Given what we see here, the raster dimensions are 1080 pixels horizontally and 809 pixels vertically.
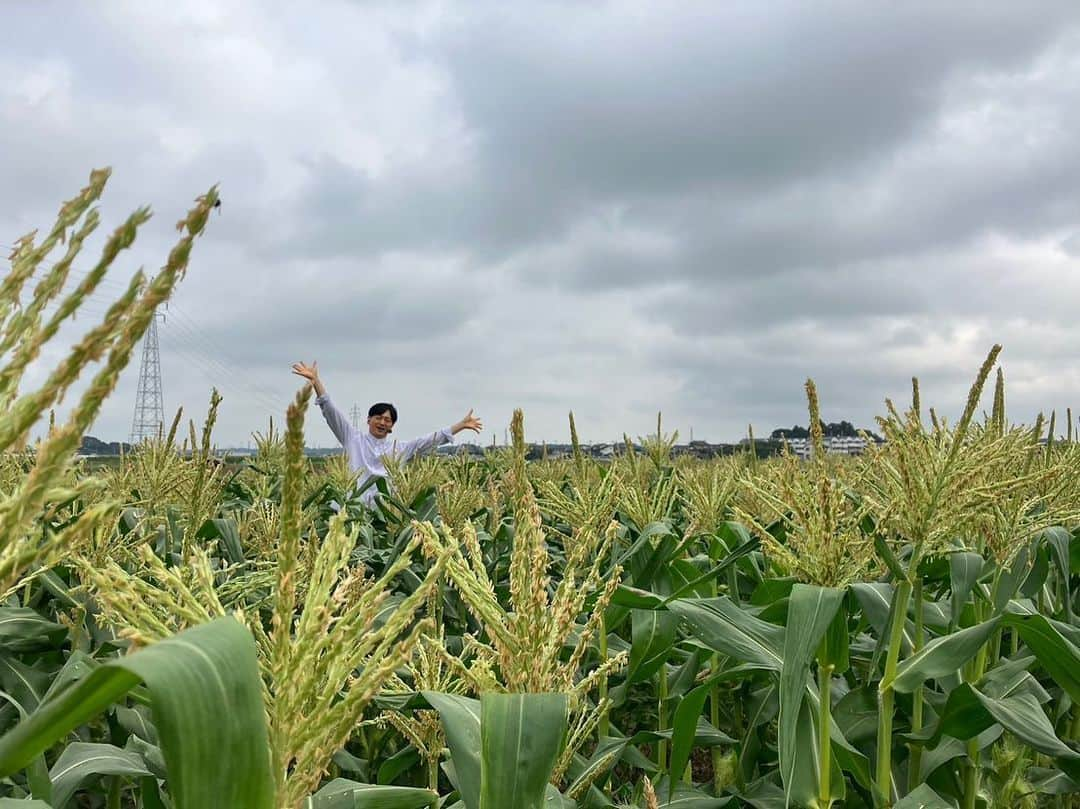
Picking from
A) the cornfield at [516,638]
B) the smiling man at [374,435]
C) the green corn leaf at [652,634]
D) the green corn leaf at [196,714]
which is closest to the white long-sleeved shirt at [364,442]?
the smiling man at [374,435]

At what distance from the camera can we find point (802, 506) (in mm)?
2312

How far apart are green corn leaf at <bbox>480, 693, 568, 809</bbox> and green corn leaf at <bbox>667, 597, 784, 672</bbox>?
4.41 ft

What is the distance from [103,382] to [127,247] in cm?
13

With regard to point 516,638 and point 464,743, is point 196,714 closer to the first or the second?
point 516,638

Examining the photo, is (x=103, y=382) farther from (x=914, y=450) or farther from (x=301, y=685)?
(x=914, y=450)

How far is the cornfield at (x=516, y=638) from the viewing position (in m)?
0.88

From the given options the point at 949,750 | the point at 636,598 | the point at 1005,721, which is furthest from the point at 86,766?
the point at 949,750

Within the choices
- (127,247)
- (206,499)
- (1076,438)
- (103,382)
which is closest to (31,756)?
(103,382)

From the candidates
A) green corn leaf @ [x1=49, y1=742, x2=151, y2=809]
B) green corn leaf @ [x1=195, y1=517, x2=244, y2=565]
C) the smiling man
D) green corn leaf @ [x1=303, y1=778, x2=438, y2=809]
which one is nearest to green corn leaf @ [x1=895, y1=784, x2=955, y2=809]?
green corn leaf @ [x1=303, y1=778, x2=438, y2=809]

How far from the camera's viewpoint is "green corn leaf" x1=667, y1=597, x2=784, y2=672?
8.86 ft

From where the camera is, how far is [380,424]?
32.7ft

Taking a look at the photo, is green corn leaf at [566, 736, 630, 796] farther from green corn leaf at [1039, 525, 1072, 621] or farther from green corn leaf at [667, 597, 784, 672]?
green corn leaf at [1039, 525, 1072, 621]

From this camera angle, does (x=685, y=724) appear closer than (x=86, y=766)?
No

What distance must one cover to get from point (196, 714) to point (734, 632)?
2192 millimetres
